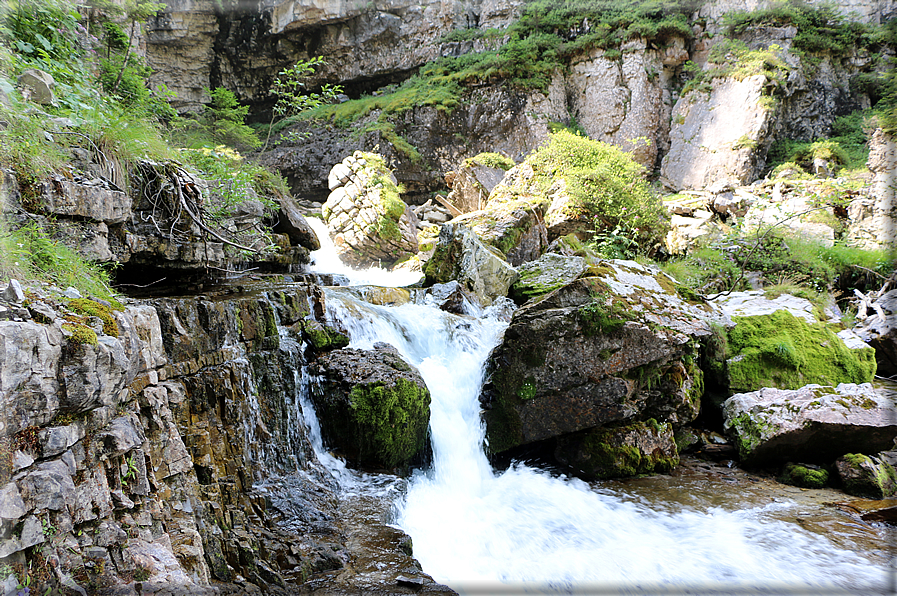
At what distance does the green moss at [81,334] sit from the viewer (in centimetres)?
212

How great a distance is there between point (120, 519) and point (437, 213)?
50.6 ft

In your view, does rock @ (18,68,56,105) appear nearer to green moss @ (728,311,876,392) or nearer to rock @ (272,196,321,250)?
rock @ (272,196,321,250)

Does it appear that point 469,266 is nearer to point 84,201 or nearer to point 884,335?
point 84,201

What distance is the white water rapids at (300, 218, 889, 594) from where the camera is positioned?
3719 millimetres

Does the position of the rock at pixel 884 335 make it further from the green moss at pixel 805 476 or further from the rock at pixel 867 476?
the green moss at pixel 805 476

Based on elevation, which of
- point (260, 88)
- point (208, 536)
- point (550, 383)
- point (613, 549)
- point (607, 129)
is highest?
point (260, 88)

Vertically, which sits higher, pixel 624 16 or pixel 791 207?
pixel 624 16

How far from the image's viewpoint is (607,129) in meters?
18.9

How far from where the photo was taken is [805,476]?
524 cm

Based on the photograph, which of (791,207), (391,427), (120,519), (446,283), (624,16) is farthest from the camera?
(624,16)

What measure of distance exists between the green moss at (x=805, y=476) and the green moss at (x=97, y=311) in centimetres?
702

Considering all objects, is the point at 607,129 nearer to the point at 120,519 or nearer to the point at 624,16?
the point at 624,16

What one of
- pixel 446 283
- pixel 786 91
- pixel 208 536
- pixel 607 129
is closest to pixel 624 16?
pixel 607 129

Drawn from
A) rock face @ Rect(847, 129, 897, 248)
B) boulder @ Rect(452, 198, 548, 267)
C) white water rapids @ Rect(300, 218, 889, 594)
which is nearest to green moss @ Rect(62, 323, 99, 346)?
white water rapids @ Rect(300, 218, 889, 594)
